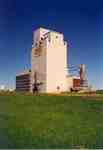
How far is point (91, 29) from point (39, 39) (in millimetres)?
557

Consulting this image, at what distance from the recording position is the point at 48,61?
2322 millimetres

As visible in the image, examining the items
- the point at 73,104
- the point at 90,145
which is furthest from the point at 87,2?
the point at 90,145

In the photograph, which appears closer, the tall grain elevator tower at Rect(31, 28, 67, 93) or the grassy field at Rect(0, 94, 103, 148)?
the grassy field at Rect(0, 94, 103, 148)

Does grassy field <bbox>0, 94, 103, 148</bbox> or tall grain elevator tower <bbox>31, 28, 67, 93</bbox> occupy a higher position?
tall grain elevator tower <bbox>31, 28, 67, 93</bbox>

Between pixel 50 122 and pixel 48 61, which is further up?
pixel 48 61

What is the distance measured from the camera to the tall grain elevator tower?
229 cm

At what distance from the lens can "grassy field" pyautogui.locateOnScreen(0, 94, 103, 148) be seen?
1829 mm

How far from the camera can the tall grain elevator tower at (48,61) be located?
7.53 feet

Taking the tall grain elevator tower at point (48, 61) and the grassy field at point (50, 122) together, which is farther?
the tall grain elevator tower at point (48, 61)

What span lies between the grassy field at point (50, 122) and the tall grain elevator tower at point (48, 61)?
0.13 metres

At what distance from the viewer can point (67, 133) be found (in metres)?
2.01

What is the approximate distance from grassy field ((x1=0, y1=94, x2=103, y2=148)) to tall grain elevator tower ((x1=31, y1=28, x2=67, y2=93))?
133 millimetres

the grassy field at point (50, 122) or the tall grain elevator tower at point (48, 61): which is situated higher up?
the tall grain elevator tower at point (48, 61)

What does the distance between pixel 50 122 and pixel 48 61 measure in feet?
1.85
